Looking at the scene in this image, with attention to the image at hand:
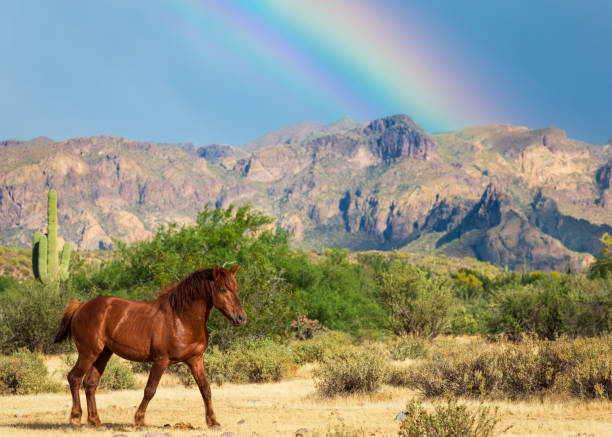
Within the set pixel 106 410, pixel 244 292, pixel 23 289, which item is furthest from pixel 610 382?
pixel 23 289

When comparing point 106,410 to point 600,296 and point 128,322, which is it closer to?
point 128,322

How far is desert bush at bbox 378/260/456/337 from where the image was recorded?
28.3 meters

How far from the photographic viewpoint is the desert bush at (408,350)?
19703 mm

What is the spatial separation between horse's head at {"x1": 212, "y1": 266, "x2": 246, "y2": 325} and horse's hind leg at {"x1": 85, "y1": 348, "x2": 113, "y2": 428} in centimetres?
224

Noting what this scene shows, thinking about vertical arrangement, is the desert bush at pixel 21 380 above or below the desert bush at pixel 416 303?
below

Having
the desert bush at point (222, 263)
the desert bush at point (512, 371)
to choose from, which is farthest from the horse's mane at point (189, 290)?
the desert bush at point (222, 263)

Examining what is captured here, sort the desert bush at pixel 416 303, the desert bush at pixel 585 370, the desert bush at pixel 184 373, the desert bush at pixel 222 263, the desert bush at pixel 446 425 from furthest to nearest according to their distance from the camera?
the desert bush at pixel 416 303 → the desert bush at pixel 222 263 → the desert bush at pixel 184 373 → the desert bush at pixel 585 370 → the desert bush at pixel 446 425

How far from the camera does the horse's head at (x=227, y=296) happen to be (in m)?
7.73

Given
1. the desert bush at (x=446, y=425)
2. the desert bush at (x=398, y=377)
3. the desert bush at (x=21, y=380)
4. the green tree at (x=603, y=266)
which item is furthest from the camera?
the green tree at (x=603, y=266)

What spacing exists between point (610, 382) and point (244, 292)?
44.2 ft

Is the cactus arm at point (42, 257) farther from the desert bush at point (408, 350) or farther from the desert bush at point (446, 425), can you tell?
the desert bush at point (446, 425)

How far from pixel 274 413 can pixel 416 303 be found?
1914 centimetres

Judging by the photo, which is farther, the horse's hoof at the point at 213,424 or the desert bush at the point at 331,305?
the desert bush at the point at 331,305

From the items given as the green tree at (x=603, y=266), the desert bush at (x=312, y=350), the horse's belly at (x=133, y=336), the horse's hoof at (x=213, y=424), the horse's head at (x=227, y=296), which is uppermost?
the green tree at (x=603, y=266)
